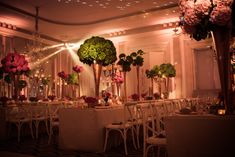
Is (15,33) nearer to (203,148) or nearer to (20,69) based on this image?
(20,69)

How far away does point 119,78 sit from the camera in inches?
287

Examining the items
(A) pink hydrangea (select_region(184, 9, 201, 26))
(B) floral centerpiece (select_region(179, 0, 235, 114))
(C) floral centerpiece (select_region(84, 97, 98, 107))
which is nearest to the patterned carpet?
(C) floral centerpiece (select_region(84, 97, 98, 107))

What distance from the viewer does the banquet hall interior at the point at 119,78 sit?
2561 millimetres

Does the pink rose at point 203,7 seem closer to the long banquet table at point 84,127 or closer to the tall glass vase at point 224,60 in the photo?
the tall glass vase at point 224,60

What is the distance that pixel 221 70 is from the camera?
8.54ft

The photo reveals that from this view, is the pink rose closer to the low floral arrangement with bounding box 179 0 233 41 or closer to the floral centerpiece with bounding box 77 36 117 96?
the low floral arrangement with bounding box 179 0 233 41

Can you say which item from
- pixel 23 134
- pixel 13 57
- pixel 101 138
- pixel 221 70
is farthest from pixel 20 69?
pixel 221 70

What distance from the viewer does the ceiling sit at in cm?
892

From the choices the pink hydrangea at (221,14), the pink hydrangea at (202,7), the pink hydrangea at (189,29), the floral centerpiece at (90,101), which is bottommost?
the floral centerpiece at (90,101)

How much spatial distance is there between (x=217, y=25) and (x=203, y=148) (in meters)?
1.19

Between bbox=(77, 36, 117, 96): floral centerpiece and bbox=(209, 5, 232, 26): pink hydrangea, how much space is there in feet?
10.3

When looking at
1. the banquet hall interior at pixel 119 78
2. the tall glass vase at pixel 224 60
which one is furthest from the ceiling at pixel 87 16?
the tall glass vase at pixel 224 60

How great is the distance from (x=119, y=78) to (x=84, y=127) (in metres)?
2.81

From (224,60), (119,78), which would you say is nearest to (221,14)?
(224,60)
